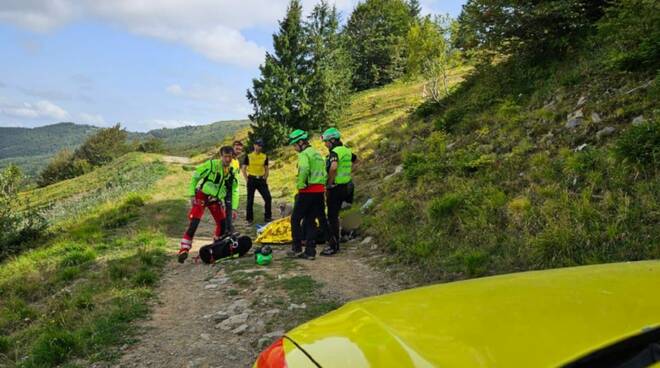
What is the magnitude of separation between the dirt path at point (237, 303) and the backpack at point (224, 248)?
0.19 metres

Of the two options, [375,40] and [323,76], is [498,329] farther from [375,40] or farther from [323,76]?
[375,40]

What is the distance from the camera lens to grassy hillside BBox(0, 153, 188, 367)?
16.3 ft

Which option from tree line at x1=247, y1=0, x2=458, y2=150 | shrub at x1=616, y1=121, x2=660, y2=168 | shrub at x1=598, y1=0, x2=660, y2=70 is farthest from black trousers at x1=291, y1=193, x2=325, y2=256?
tree line at x1=247, y1=0, x2=458, y2=150

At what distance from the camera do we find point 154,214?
13578mm

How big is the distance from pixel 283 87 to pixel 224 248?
80.1 feet

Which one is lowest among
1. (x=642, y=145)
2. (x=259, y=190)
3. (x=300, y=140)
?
(x=259, y=190)

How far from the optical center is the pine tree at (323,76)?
106ft

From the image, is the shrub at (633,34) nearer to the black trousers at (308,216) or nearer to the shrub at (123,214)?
the black trousers at (308,216)

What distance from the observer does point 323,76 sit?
32250 millimetres

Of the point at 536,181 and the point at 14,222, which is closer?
the point at 536,181

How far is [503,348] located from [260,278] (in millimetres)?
5741

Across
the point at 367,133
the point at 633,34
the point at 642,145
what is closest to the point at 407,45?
the point at 367,133

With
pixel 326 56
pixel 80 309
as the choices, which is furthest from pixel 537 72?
pixel 326 56

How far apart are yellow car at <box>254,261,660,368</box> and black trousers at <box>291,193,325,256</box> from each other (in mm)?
6057
